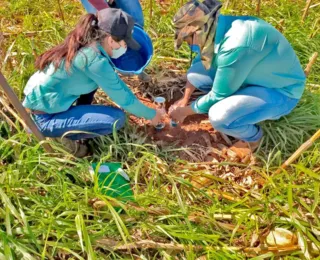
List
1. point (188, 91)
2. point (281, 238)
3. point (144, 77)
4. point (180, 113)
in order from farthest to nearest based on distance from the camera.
A: point (144, 77)
point (188, 91)
point (180, 113)
point (281, 238)

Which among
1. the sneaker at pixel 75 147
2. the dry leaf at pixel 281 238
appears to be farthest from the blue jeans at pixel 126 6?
the dry leaf at pixel 281 238

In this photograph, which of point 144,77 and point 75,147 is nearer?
point 75,147

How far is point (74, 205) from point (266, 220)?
831 mm

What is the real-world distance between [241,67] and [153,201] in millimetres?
713

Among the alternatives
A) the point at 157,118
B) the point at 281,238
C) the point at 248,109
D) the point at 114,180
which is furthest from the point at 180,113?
the point at 281,238

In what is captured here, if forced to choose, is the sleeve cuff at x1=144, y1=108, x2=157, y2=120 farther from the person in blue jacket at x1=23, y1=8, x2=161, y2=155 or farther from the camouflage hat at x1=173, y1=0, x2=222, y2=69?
the camouflage hat at x1=173, y1=0, x2=222, y2=69

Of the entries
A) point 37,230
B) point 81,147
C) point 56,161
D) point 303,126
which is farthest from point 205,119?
point 37,230

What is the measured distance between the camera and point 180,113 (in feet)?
7.61

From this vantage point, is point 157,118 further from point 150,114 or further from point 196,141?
point 196,141

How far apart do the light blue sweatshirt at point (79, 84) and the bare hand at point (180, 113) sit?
0.19 meters

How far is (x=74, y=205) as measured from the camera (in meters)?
1.84

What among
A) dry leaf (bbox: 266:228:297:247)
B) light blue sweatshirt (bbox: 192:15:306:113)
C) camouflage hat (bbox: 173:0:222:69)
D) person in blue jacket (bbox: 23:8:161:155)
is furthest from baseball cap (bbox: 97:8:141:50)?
dry leaf (bbox: 266:228:297:247)

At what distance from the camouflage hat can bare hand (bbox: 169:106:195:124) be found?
430mm

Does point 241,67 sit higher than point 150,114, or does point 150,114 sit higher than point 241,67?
point 241,67
